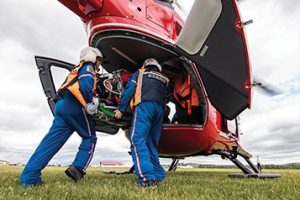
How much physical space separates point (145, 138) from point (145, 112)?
15.7 inches

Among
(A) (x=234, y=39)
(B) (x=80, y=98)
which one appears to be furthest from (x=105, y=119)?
(A) (x=234, y=39)

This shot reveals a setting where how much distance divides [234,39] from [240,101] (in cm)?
91

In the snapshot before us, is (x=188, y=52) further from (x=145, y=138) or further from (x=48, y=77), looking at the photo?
(x=48, y=77)

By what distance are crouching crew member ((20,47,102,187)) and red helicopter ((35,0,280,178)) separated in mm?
740

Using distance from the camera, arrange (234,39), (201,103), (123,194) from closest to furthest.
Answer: (123,194), (234,39), (201,103)

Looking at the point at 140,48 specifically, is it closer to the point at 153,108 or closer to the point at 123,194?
the point at 153,108

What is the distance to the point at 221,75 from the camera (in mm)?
4246

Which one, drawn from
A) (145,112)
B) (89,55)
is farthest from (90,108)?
(89,55)

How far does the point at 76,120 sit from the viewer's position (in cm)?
454

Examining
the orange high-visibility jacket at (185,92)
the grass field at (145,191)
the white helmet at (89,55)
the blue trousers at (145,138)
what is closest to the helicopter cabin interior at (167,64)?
the orange high-visibility jacket at (185,92)

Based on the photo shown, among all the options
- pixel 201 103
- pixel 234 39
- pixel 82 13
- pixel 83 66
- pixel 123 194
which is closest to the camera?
pixel 123 194

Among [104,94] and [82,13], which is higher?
[82,13]

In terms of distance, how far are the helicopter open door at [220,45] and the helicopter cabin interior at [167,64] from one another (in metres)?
1.07

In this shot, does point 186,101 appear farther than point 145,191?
Yes
